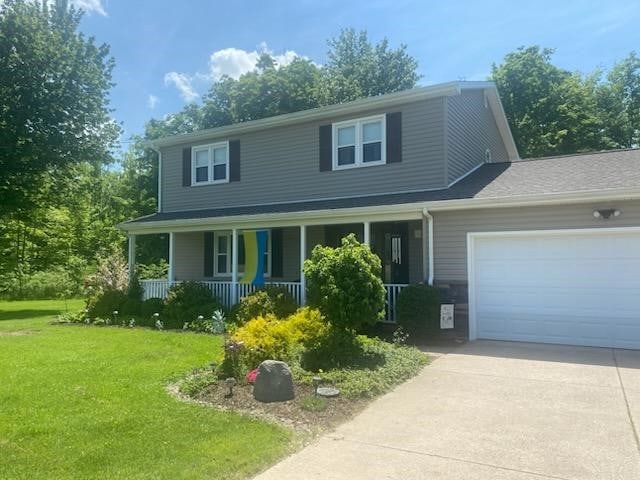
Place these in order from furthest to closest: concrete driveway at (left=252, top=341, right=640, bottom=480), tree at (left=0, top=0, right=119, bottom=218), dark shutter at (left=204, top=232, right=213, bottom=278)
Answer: tree at (left=0, top=0, right=119, bottom=218) < dark shutter at (left=204, top=232, right=213, bottom=278) < concrete driveway at (left=252, top=341, right=640, bottom=480)

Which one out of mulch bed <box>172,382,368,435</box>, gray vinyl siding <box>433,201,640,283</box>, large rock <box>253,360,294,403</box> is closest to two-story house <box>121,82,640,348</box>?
gray vinyl siding <box>433,201,640,283</box>

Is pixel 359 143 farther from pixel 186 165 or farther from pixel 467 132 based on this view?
pixel 186 165

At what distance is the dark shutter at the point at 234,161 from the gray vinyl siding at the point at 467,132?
6.44 metres

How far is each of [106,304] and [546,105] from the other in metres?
23.5

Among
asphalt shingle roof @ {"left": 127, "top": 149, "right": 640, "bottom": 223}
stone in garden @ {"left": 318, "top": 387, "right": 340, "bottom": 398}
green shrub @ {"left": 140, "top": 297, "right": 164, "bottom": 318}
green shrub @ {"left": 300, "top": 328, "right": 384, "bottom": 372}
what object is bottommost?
stone in garden @ {"left": 318, "top": 387, "right": 340, "bottom": 398}

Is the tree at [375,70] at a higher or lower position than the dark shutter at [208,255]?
higher

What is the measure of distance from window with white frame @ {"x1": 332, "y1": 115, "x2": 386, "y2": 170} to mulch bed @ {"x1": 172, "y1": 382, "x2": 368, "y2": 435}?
7.75 metres

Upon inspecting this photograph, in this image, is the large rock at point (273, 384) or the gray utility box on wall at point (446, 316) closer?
the large rock at point (273, 384)

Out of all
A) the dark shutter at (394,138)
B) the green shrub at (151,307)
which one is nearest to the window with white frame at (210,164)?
the green shrub at (151,307)

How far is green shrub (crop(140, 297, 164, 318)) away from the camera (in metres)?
13.3

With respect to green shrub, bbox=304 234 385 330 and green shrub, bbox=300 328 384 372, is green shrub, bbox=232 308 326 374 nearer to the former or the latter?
green shrub, bbox=300 328 384 372

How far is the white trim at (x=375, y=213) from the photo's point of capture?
343 inches

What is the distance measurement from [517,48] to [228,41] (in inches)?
724

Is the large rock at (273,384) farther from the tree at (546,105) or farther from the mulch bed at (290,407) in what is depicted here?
the tree at (546,105)
